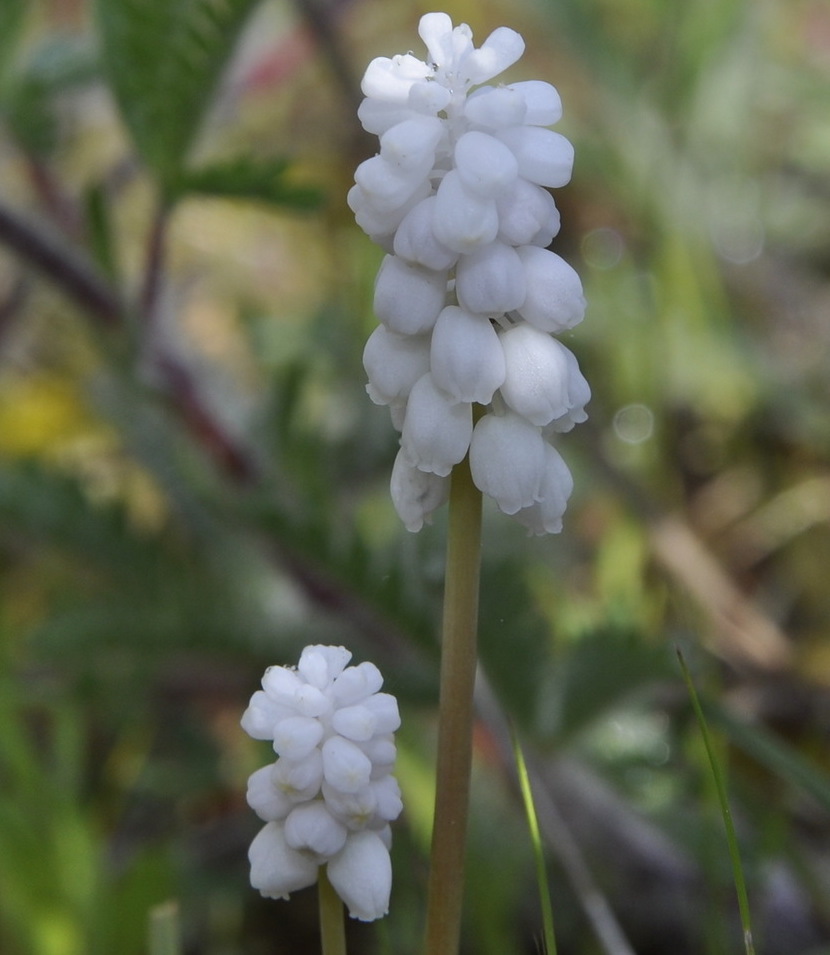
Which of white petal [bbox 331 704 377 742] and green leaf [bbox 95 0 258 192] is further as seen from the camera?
green leaf [bbox 95 0 258 192]

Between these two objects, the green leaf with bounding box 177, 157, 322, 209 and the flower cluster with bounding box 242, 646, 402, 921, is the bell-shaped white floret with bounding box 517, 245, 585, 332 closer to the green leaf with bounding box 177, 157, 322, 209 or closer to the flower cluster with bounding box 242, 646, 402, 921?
the flower cluster with bounding box 242, 646, 402, 921

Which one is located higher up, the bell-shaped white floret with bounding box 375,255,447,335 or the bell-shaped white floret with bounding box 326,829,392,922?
the bell-shaped white floret with bounding box 375,255,447,335

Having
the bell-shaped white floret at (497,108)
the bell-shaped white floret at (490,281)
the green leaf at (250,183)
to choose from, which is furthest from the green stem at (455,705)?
the green leaf at (250,183)

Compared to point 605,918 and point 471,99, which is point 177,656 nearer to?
point 605,918

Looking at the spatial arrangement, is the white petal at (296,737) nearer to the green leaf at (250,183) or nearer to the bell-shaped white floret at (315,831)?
the bell-shaped white floret at (315,831)

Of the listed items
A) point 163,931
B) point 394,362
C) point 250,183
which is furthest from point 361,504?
point 394,362

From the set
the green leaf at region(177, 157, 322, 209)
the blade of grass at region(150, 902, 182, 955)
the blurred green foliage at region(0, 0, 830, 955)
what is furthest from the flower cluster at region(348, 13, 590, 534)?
the green leaf at region(177, 157, 322, 209)

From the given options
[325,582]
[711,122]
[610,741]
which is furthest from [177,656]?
[711,122]

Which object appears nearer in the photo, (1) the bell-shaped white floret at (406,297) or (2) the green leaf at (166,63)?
(1) the bell-shaped white floret at (406,297)
